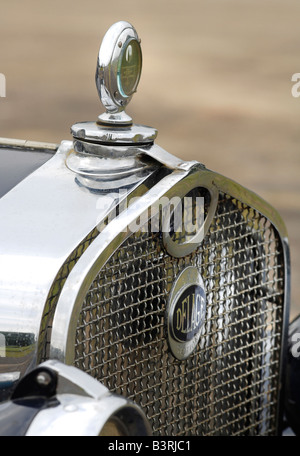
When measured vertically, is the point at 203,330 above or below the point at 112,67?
below

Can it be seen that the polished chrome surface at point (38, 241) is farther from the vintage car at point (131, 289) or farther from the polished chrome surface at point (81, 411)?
the polished chrome surface at point (81, 411)

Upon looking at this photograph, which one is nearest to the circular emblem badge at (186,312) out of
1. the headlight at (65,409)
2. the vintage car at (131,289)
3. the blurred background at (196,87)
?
the vintage car at (131,289)

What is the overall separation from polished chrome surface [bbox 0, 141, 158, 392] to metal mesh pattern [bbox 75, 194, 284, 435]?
52 mm

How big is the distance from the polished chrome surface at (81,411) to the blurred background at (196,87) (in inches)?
93.3

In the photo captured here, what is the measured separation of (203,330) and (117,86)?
0.39 metres

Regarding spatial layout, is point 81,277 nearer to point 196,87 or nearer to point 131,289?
point 131,289

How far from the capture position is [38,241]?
1.01 metres

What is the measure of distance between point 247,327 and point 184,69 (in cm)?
312

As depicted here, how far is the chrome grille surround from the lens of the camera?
1041 millimetres

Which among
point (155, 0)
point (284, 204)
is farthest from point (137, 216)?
point (155, 0)

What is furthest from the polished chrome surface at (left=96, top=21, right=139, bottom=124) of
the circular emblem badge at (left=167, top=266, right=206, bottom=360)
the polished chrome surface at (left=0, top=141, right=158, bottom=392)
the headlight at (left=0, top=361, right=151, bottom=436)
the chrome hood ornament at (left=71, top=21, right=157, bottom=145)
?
the headlight at (left=0, top=361, right=151, bottom=436)

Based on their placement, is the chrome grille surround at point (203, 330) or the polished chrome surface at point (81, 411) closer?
the polished chrome surface at point (81, 411)

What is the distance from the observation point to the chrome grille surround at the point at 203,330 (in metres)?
1.04

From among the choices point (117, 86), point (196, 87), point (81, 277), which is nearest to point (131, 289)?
point (81, 277)
